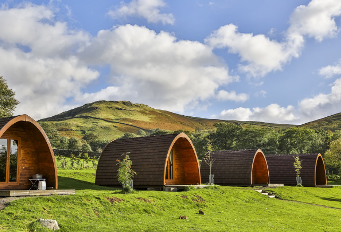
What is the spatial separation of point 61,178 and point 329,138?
5195 centimetres

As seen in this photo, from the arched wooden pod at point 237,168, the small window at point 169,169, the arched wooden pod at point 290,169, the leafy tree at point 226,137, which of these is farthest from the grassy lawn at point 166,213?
the leafy tree at point 226,137

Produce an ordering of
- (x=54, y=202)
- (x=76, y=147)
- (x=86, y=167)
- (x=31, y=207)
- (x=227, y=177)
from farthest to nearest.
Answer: (x=76, y=147), (x=86, y=167), (x=227, y=177), (x=54, y=202), (x=31, y=207)

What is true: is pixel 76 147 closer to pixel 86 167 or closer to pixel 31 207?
pixel 86 167

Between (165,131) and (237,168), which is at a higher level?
(165,131)

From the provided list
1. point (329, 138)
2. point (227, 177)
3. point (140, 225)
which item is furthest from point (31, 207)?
point (329, 138)

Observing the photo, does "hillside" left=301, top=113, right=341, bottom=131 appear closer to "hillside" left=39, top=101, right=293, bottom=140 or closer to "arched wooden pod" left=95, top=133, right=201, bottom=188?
"hillside" left=39, top=101, right=293, bottom=140

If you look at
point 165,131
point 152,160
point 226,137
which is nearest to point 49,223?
Result: point 152,160

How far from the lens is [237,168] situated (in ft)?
94.2

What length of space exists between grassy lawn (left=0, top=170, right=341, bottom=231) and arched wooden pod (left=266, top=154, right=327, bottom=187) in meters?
13.6

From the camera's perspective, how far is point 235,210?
16.1 metres

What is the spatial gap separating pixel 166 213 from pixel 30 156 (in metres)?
6.94

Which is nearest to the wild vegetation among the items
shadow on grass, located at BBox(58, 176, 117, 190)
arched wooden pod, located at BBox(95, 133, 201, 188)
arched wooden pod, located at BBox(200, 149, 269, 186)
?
arched wooden pod, located at BBox(200, 149, 269, 186)

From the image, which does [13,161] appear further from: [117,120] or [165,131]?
[117,120]

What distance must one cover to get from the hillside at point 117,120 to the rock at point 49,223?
96498 millimetres
